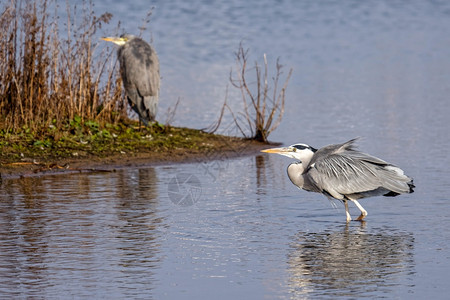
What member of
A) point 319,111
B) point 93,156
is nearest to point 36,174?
point 93,156

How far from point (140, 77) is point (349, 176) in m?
5.91

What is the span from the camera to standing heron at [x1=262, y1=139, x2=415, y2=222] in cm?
916

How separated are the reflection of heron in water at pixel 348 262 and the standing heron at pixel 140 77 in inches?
246

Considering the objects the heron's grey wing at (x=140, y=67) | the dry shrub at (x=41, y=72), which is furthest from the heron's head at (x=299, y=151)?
the heron's grey wing at (x=140, y=67)

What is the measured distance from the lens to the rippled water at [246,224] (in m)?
6.86

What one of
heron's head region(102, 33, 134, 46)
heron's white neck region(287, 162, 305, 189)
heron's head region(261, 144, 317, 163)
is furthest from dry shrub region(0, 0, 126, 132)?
heron's white neck region(287, 162, 305, 189)

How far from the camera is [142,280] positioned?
692 cm

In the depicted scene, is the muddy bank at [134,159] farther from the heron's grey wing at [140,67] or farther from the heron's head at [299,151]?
the heron's head at [299,151]

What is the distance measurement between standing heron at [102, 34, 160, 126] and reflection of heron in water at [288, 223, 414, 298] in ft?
20.5

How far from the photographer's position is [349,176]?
927cm

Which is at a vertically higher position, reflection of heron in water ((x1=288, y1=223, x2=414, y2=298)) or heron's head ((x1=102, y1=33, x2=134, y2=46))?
heron's head ((x1=102, y1=33, x2=134, y2=46))

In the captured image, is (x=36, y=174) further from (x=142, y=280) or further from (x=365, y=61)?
(x=365, y=61)

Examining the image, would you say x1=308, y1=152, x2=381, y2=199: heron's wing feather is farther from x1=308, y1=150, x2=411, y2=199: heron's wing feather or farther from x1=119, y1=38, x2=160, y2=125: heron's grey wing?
x1=119, y1=38, x2=160, y2=125: heron's grey wing

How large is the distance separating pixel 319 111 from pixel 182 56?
8.64m
